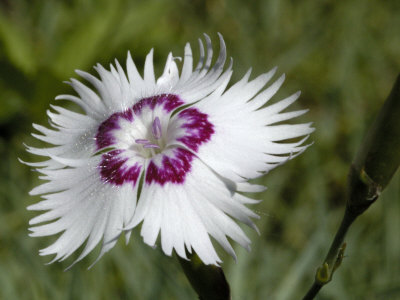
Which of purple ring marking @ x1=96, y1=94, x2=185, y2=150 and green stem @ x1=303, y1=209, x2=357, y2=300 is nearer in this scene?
green stem @ x1=303, y1=209, x2=357, y2=300

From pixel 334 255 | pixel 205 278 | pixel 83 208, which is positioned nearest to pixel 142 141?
pixel 83 208

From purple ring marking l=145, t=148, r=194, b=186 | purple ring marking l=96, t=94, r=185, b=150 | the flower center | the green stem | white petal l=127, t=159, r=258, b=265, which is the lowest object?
the green stem

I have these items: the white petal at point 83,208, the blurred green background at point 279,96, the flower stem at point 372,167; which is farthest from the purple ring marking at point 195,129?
the blurred green background at point 279,96

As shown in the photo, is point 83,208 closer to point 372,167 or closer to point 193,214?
point 193,214

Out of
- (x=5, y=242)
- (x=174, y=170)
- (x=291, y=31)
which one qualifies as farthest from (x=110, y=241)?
(x=291, y=31)

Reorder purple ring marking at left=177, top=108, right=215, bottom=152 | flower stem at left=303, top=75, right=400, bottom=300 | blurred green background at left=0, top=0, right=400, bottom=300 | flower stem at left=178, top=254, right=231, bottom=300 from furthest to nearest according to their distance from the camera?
blurred green background at left=0, top=0, right=400, bottom=300 < purple ring marking at left=177, top=108, right=215, bottom=152 < flower stem at left=178, top=254, right=231, bottom=300 < flower stem at left=303, top=75, right=400, bottom=300

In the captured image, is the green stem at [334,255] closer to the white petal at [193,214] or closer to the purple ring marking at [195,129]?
the white petal at [193,214]

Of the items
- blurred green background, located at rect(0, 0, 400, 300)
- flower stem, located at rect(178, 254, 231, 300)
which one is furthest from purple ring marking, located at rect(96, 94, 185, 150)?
blurred green background, located at rect(0, 0, 400, 300)

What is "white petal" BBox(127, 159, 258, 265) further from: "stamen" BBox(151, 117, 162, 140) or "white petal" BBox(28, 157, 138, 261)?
"stamen" BBox(151, 117, 162, 140)

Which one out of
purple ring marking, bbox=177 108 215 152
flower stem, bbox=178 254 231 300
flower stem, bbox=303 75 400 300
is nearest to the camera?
flower stem, bbox=303 75 400 300
